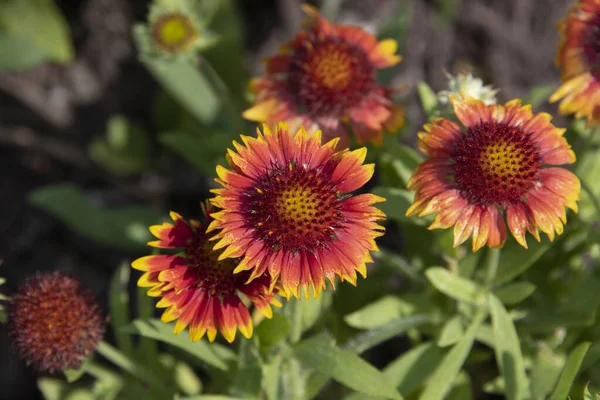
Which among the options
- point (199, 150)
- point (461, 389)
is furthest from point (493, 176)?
point (199, 150)

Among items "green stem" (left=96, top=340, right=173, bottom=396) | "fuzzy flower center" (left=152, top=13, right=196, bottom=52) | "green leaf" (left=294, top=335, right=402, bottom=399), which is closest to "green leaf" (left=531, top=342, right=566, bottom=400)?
"green leaf" (left=294, top=335, right=402, bottom=399)

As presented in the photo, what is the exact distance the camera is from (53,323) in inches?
66.7

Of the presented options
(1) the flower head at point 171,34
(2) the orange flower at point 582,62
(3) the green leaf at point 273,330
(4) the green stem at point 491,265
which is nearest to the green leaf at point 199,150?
(1) the flower head at point 171,34

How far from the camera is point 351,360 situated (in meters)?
1.66

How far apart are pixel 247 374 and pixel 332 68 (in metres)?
0.97

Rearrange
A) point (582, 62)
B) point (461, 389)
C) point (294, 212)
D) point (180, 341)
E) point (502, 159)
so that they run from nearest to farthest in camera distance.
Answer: point (294, 212) → point (502, 159) → point (180, 341) → point (582, 62) → point (461, 389)

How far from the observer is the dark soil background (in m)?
3.29

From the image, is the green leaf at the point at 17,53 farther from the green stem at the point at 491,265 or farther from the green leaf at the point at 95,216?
the green stem at the point at 491,265

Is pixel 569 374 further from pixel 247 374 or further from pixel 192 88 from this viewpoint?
pixel 192 88

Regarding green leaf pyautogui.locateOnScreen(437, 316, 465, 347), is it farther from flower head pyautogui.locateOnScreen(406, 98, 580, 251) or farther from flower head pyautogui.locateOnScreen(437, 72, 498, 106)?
flower head pyautogui.locateOnScreen(437, 72, 498, 106)

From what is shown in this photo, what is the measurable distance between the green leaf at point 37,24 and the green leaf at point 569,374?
2.74m

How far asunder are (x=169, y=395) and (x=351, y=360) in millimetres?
779

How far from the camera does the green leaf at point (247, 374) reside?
5.94ft

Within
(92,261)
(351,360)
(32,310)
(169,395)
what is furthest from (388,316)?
(92,261)
